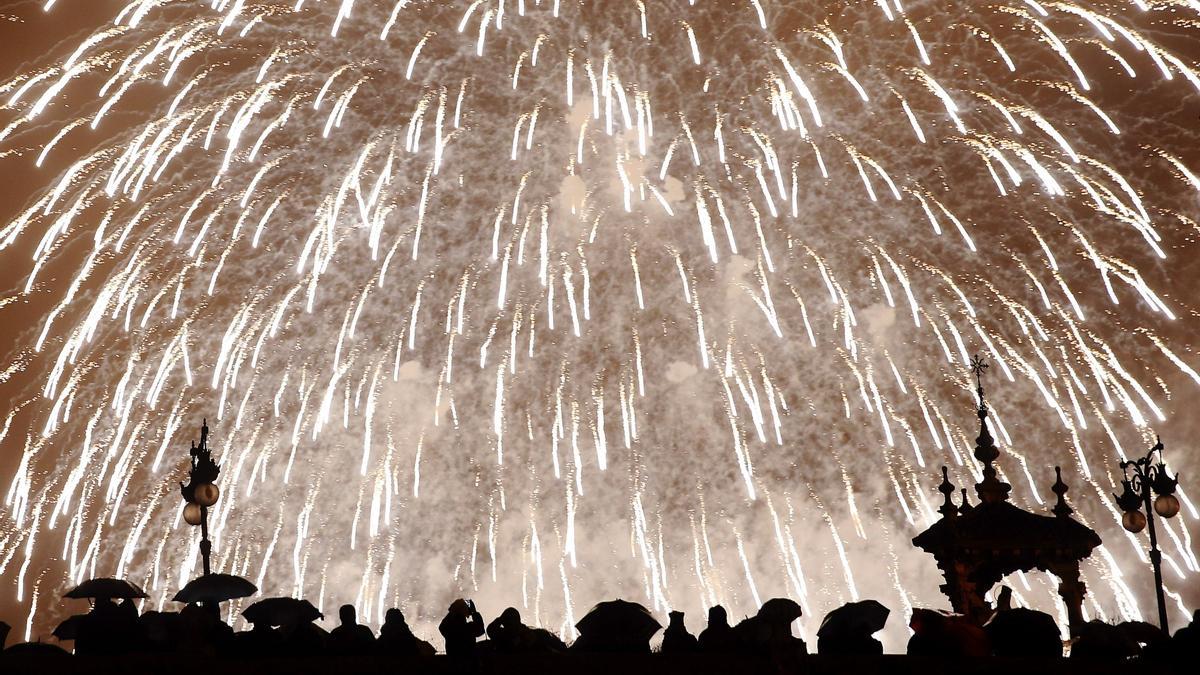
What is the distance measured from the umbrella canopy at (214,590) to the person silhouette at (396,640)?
4.38 metres

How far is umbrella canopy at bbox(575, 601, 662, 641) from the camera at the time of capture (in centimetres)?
1091

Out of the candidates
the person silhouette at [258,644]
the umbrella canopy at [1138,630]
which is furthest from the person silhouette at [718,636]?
the umbrella canopy at [1138,630]

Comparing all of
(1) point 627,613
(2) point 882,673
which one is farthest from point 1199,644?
(1) point 627,613

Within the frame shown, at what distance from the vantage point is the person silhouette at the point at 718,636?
1045cm

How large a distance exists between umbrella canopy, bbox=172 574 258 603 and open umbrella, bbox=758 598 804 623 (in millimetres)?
6868

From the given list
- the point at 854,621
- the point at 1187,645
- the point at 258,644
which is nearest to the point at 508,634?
the point at 258,644

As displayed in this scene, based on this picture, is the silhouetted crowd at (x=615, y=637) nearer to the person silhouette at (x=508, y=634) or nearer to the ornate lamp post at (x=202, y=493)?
the person silhouette at (x=508, y=634)

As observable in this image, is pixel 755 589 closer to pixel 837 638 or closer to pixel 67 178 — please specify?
pixel 67 178

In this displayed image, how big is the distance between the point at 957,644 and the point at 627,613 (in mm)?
2772

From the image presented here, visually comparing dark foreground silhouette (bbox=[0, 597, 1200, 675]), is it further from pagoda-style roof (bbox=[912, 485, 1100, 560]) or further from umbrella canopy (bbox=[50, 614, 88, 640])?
pagoda-style roof (bbox=[912, 485, 1100, 560])

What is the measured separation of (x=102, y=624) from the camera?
426 inches

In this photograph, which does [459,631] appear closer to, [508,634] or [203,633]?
[508,634]

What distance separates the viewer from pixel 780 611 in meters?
10.6

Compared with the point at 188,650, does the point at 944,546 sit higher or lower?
lower
